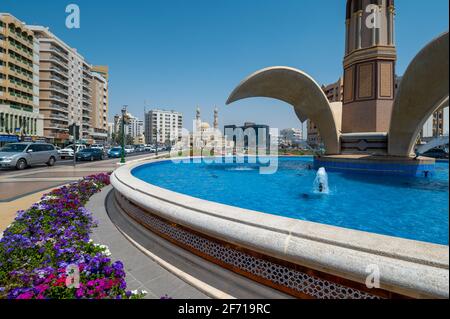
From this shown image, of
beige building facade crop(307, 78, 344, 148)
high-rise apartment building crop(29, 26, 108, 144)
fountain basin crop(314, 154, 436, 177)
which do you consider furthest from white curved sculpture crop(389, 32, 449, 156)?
high-rise apartment building crop(29, 26, 108, 144)

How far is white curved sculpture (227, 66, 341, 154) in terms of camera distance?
1811cm

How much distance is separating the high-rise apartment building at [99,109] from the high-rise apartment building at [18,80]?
95.9 ft

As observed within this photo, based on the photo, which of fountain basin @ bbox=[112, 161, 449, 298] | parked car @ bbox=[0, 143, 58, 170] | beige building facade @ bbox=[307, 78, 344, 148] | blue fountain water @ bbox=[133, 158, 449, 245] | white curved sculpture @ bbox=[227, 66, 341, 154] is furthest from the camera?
beige building facade @ bbox=[307, 78, 344, 148]

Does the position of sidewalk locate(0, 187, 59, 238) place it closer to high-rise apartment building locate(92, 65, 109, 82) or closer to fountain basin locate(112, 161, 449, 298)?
fountain basin locate(112, 161, 449, 298)

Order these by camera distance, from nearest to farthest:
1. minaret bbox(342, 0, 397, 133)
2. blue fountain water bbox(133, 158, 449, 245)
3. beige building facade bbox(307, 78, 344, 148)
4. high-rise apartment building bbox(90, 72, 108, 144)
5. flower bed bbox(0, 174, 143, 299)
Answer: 1. flower bed bbox(0, 174, 143, 299)
2. blue fountain water bbox(133, 158, 449, 245)
3. minaret bbox(342, 0, 397, 133)
4. beige building facade bbox(307, 78, 344, 148)
5. high-rise apartment building bbox(90, 72, 108, 144)

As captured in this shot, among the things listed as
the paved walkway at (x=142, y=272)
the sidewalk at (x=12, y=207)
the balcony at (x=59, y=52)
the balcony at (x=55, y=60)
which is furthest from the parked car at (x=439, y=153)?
the balcony at (x=59, y=52)

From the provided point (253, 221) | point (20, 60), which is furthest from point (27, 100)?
point (253, 221)

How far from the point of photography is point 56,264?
2762 mm

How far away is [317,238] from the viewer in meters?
2.07

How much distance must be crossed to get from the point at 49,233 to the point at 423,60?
57.2 ft

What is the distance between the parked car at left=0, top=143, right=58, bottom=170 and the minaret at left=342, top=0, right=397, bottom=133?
979 inches

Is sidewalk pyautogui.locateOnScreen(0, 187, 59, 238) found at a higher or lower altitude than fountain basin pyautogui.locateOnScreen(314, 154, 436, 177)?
lower

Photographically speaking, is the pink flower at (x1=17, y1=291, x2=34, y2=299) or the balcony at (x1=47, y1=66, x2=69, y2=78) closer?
the pink flower at (x1=17, y1=291, x2=34, y2=299)
